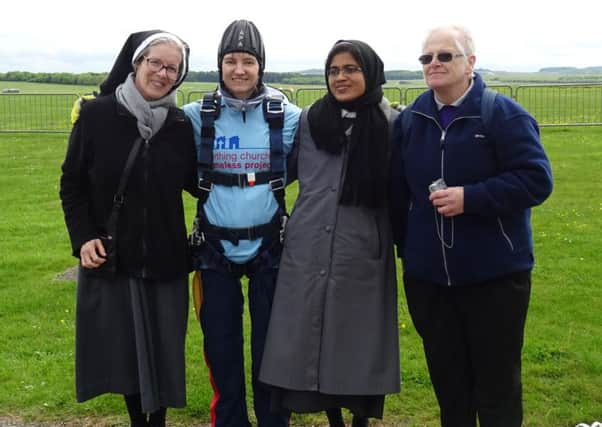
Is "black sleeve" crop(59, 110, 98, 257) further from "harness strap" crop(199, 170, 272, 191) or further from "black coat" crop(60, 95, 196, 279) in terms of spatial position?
"harness strap" crop(199, 170, 272, 191)

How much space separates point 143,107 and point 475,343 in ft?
6.27

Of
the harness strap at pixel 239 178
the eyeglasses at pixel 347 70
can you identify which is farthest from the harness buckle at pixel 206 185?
the eyeglasses at pixel 347 70

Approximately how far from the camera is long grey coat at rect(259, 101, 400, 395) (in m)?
A: 3.54

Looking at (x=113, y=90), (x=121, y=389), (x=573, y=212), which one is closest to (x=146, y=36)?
(x=113, y=90)

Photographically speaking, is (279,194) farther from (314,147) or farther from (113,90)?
(113,90)

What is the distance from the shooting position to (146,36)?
3484 millimetres

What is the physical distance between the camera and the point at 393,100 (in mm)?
20438

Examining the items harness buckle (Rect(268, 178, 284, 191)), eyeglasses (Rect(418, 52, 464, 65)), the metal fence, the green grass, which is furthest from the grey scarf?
the metal fence

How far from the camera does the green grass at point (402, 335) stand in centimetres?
440

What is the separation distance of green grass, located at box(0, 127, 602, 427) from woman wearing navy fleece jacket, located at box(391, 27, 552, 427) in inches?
39.9

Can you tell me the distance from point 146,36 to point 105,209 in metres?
0.86

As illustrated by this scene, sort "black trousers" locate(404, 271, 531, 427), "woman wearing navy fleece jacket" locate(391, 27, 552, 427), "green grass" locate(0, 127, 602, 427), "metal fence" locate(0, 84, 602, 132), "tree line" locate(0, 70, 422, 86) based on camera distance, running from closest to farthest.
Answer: "woman wearing navy fleece jacket" locate(391, 27, 552, 427), "black trousers" locate(404, 271, 531, 427), "green grass" locate(0, 127, 602, 427), "metal fence" locate(0, 84, 602, 132), "tree line" locate(0, 70, 422, 86)

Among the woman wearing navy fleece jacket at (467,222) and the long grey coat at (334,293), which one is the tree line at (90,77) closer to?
the long grey coat at (334,293)

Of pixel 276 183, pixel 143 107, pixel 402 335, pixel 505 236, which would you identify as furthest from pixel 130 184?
pixel 402 335
